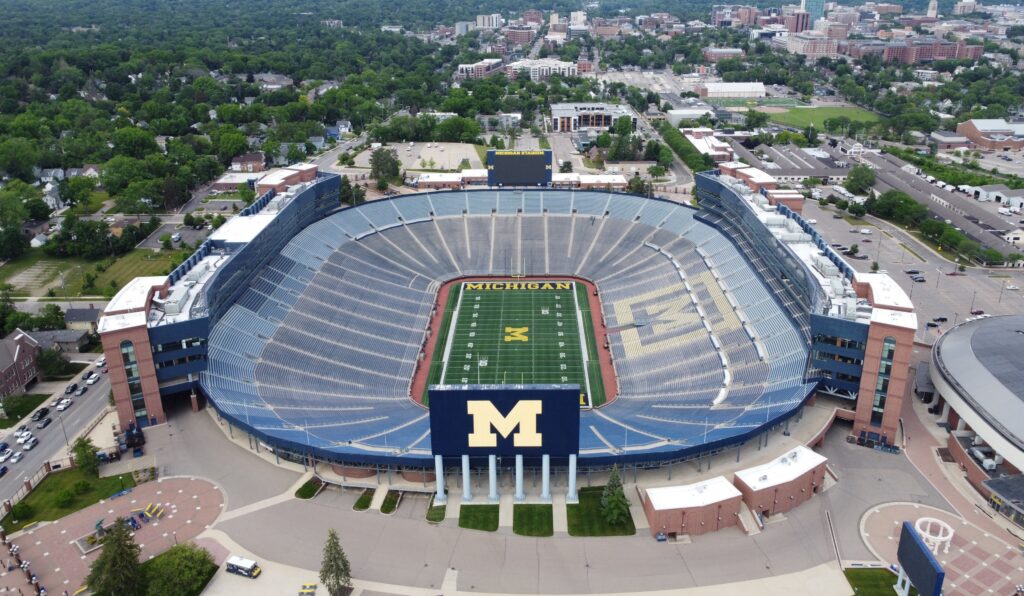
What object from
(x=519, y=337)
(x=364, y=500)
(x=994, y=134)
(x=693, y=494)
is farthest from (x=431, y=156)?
(x=994, y=134)

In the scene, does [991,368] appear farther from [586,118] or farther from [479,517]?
[586,118]

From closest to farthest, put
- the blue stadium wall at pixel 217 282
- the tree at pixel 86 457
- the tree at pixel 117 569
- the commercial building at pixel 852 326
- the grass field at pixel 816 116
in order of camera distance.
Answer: the tree at pixel 117 569 < the tree at pixel 86 457 < the commercial building at pixel 852 326 < the blue stadium wall at pixel 217 282 < the grass field at pixel 816 116

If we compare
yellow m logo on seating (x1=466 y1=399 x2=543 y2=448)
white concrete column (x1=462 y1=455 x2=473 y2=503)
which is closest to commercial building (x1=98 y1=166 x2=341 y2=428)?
white concrete column (x1=462 y1=455 x2=473 y2=503)

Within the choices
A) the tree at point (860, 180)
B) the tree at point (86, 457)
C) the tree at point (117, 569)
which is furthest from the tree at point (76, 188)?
the tree at point (860, 180)

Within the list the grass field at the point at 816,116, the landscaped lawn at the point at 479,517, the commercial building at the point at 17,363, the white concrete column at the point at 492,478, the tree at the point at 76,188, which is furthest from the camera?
the grass field at the point at 816,116

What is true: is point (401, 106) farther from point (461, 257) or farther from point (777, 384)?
point (777, 384)

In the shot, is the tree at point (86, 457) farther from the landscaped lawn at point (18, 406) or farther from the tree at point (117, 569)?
the tree at point (117, 569)

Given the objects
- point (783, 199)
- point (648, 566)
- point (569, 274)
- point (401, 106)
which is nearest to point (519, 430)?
point (648, 566)
